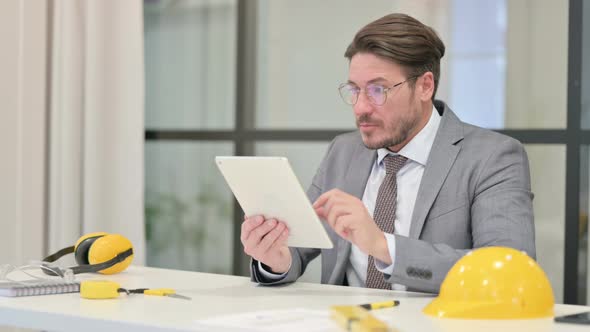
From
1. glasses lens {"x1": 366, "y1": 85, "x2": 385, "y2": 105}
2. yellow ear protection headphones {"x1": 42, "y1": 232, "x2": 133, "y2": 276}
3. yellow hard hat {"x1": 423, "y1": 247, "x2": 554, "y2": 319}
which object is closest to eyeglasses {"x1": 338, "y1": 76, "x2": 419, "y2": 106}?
glasses lens {"x1": 366, "y1": 85, "x2": 385, "y2": 105}

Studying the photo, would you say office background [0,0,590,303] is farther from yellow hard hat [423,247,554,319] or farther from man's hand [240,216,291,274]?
yellow hard hat [423,247,554,319]

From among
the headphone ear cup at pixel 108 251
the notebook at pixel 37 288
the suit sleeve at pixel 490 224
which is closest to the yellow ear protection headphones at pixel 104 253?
the headphone ear cup at pixel 108 251

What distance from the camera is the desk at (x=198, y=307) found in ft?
4.78

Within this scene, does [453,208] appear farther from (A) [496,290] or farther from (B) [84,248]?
(B) [84,248]

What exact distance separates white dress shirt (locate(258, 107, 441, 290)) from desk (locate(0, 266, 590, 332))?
0.33 m

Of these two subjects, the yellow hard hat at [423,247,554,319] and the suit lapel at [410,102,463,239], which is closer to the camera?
the yellow hard hat at [423,247,554,319]

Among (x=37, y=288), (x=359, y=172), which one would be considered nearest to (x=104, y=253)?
(x=37, y=288)

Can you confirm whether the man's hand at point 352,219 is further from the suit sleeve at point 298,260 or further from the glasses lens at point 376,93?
the glasses lens at point 376,93

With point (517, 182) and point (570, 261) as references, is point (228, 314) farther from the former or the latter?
point (570, 261)

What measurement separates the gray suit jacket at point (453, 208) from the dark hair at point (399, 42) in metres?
0.18

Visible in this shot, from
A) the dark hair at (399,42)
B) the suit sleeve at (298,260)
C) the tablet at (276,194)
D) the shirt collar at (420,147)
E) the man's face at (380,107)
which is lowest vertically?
Answer: the suit sleeve at (298,260)

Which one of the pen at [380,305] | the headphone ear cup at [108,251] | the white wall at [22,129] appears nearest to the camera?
the pen at [380,305]

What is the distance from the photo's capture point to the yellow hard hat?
59.2 inches

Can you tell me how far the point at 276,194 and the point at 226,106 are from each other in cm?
210
